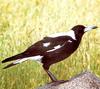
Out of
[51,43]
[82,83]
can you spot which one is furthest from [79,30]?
[82,83]

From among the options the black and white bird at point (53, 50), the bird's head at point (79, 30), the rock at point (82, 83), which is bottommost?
the rock at point (82, 83)

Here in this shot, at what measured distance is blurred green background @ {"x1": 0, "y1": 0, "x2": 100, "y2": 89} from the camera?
4.56 metres

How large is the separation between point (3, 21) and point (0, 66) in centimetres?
38

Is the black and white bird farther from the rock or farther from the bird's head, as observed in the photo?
the rock

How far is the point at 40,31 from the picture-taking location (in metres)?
4.58

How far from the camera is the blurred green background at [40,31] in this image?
4559 millimetres

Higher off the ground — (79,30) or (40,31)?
(79,30)

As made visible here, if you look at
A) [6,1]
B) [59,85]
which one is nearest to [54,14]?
[6,1]

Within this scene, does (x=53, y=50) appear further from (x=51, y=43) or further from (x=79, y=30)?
(x=79, y=30)

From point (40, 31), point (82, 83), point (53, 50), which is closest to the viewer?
point (82, 83)

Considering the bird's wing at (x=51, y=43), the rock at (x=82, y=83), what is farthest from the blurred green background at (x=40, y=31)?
the rock at (x=82, y=83)

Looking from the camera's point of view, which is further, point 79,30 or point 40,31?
point 40,31

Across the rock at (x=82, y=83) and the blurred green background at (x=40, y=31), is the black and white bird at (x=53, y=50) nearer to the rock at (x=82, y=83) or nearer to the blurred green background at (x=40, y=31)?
the rock at (x=82, y=83)

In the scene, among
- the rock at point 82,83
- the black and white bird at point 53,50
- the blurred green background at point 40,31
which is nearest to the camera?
the rock at point 82,83
